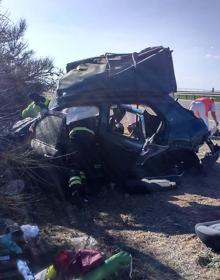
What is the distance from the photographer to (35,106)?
8133mm

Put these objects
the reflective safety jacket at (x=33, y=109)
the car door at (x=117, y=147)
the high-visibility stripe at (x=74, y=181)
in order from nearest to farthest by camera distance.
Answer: the high-visibility stripe at (x=74, y=181)
the car door at (x=117, y=147)
the reflective safety jacket at (x=33, y=109)

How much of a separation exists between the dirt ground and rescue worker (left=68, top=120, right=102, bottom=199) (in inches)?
9.5

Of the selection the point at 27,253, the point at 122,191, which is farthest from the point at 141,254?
the point at 122,191

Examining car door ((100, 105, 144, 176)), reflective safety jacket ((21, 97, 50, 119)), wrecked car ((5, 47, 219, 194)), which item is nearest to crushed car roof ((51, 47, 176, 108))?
wrecked car ((5, 47, 219, 194))

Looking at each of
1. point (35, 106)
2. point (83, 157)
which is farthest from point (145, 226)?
point (35, 106)

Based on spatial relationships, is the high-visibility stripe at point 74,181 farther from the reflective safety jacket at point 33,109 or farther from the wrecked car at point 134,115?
the reflective safety jacket at point 33,109

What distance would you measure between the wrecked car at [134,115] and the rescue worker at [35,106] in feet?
0.64

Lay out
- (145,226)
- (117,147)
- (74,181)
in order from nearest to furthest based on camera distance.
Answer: (145,226), (74,181), (117,147)

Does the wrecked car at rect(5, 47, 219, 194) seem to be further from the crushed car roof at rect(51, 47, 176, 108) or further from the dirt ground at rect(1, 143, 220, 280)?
the dirt ground at rect(1, 143, 220, 280)

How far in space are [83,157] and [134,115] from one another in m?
1.40

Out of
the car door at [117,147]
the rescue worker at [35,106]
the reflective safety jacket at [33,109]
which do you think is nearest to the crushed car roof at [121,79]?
the rescue worker at [35,106]

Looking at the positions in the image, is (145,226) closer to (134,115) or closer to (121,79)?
(134,115)

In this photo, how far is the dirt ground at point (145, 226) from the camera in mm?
4102

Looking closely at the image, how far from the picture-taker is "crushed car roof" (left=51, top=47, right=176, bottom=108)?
6941mm
